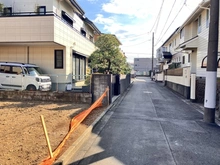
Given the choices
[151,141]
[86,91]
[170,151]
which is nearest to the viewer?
[170,151]

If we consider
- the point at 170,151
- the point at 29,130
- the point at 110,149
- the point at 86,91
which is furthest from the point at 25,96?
the point at 170,151

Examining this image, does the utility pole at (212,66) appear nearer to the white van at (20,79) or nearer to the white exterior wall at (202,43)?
the white exterior wall at (202,43)

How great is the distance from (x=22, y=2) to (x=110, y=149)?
12515mm

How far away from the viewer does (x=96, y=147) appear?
422 cm

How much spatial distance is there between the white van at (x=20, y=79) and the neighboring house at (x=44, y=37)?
752mm

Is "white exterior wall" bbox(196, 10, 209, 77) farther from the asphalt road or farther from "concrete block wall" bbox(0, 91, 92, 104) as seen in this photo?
"concrete block wall" bbox(0, 91, 92, 104)

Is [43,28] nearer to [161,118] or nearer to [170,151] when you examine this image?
[161,118]

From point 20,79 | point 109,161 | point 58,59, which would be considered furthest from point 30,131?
point 58,59

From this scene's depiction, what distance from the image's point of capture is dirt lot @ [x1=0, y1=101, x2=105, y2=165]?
11.9 feet

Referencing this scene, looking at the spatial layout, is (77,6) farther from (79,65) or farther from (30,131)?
(30,131)

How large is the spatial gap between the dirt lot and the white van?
8.22 ft

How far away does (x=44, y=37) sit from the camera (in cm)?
1087

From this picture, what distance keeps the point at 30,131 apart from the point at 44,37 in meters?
7.28

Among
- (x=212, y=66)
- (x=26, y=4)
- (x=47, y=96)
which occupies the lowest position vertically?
(x=47, y=96)
